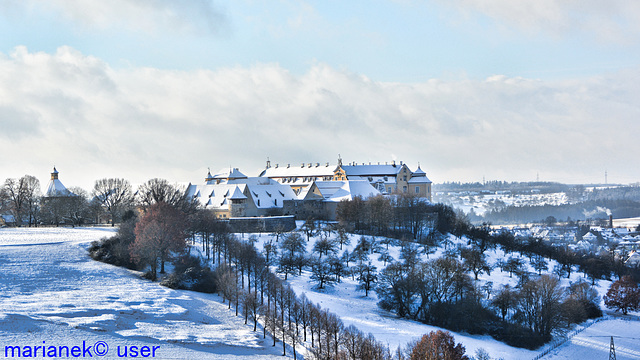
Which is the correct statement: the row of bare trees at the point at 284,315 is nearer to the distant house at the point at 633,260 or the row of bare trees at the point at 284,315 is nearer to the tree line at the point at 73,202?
the tree line at the point at 73,202

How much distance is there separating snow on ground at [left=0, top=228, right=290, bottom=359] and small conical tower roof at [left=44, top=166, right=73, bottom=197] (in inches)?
930

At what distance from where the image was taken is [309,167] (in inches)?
3829

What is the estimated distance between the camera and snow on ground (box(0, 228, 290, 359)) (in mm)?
26438

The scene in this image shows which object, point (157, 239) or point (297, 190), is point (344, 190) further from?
point (157, 239)

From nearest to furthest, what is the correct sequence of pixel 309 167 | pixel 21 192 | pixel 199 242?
1. pixel 199 242
2. pixel 21 192
3. pixel 309 167

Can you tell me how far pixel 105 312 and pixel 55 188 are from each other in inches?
1690

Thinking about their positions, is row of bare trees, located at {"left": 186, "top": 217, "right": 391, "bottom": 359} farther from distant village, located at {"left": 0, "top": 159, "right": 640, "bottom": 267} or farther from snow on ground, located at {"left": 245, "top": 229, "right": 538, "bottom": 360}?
distant village, located at {"left": 0, "top": 159, "right": 640, "bottom": 267}

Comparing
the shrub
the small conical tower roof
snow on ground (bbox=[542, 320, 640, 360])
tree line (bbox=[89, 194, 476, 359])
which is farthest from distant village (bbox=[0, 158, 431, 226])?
snow on ground (bbox=[542, 320, 640, 360])

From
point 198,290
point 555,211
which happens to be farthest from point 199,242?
point 555,211

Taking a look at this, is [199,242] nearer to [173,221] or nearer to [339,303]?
[173,221]

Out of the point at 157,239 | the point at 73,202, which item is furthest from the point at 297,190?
the point at 157,239

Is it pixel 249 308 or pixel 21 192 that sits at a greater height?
pixel 21 192

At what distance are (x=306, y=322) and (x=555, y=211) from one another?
175389 mm

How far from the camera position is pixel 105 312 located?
30438mm
